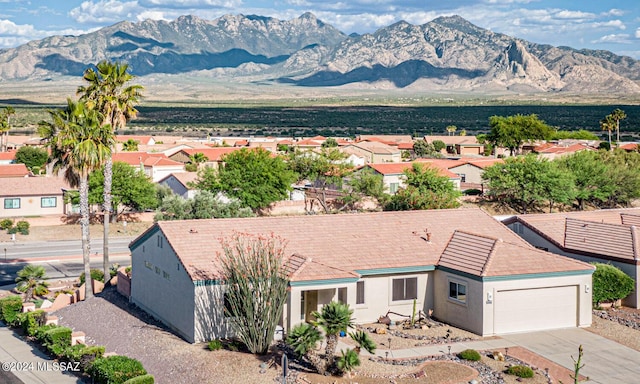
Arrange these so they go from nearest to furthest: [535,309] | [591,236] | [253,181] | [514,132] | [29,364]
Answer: [29,364] → [535,309] → [591,236] → [253,181] → [514,132]

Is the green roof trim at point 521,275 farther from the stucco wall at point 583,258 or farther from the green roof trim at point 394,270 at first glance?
the stucco wall at point 583,258

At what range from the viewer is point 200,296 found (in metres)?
31.5

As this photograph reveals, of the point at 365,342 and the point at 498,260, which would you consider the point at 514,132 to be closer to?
the point at 498,260

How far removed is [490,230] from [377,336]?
31.9ft

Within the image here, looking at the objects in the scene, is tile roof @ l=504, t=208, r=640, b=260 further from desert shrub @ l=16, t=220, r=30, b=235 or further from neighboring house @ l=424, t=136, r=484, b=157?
neighboring house @ l=424, t=136, r=484, b=157

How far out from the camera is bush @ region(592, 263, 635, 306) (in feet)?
121

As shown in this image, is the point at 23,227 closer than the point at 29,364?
No

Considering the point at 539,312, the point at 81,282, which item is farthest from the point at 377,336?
the point at 81,282

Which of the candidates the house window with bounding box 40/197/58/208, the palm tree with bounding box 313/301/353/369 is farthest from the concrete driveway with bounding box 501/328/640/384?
the house window with bounding box 40/197/58/208

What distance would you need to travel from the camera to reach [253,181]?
70.2 meters

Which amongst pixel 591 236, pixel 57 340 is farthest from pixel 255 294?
pixel 591 236

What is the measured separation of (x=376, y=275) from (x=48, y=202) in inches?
1700

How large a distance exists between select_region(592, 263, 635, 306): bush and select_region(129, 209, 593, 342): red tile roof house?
116 inches

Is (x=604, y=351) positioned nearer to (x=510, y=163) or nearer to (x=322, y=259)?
(x=322, y=259)
